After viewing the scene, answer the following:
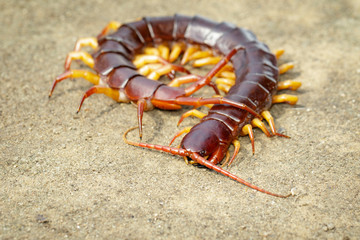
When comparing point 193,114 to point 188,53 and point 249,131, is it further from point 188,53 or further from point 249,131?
point 188,53

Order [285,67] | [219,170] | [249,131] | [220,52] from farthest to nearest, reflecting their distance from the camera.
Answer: [220,52]
[285,67]
[249,131]
[219,170]

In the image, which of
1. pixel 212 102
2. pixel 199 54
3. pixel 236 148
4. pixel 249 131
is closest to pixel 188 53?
pixel 199 54

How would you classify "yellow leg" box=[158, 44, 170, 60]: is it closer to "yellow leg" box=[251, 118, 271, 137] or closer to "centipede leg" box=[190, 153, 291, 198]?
"yellow leg" box=[251, 118, 271, 137]

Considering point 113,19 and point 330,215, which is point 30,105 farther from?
point 330,215

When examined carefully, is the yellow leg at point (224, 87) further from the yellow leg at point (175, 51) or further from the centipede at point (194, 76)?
the yellow leg at point (175, 51)

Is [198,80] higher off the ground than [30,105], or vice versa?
[198,80]

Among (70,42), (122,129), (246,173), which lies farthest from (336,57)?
(70,42)
